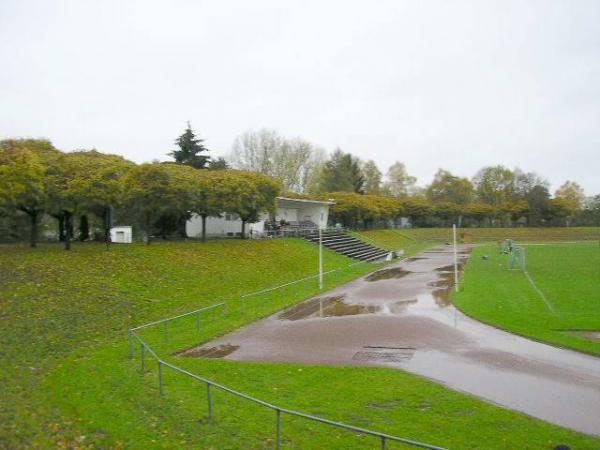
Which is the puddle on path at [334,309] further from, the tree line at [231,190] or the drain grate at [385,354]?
the tree line at [231,190]

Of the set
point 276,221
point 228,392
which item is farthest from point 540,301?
point 276,221

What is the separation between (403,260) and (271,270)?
17762 mm

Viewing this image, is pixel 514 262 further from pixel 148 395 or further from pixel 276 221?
pixel 148 395

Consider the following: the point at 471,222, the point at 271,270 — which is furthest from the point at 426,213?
the point at 271,270

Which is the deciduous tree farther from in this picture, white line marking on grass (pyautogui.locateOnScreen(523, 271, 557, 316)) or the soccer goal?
the soccer goal

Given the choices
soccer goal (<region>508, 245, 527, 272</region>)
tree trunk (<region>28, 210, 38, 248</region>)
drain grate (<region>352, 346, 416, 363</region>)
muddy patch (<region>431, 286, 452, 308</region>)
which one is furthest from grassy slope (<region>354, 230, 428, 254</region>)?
drain grate (<region>352, 346, 416, 363</region>)

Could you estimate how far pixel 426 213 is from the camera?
85.9 m

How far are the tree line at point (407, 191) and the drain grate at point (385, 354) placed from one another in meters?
48.2

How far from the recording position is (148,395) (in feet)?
35.2

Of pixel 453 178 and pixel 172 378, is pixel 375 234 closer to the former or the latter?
pixel 453 178

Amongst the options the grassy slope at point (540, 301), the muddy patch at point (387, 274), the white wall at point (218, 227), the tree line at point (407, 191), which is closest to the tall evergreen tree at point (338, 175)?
the tree line at point (407, 191)

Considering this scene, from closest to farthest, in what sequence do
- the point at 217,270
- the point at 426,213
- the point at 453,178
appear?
the point at 217,270 → the point at 426,213 → the point at 453,178

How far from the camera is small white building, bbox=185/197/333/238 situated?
4297 cm

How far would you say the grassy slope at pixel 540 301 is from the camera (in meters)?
15.9
